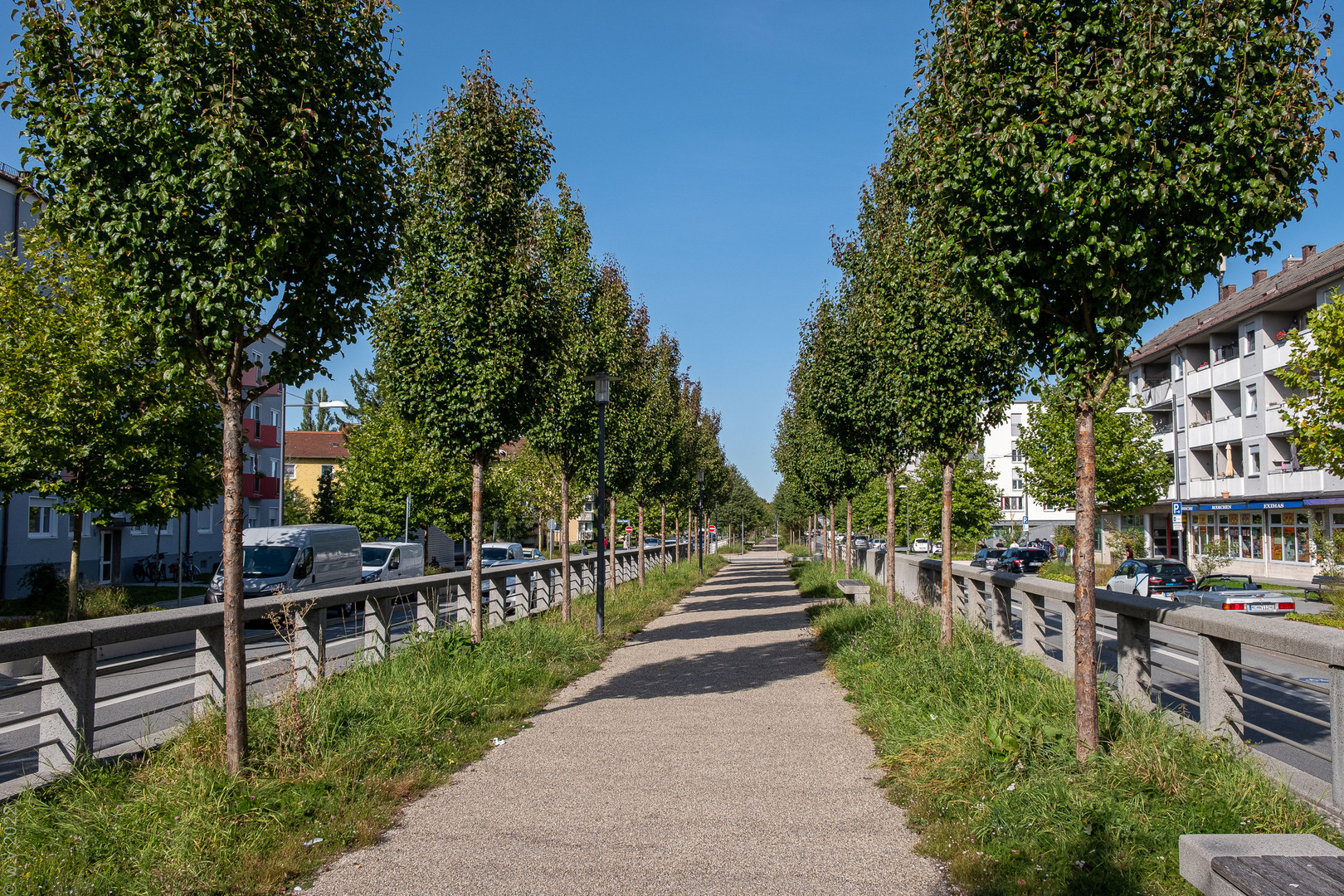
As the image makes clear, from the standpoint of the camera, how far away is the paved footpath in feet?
14.3

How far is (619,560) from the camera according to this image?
31.5 meters

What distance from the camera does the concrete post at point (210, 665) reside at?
6555 mm

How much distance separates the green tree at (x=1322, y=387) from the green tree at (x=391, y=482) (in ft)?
99.8

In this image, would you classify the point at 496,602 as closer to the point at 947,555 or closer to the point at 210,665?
the point at 947,555

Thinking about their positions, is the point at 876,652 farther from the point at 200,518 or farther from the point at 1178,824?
the point at 200,518

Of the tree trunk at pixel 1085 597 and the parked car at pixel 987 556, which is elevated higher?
the tree trunk at pixel 1085 597

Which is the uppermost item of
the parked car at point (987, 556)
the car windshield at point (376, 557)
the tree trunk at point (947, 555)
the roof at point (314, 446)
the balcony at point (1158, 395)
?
the balcony at point (1158, 395)

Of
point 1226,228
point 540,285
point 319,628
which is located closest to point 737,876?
point 1226,228

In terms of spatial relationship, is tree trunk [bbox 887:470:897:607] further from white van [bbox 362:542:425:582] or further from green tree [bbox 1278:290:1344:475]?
white van [bbox 362:542:425:582]

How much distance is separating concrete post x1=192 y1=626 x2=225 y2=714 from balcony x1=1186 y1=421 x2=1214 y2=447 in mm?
48198

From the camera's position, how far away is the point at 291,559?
66.0 feet

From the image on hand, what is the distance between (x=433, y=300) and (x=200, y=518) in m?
34.7

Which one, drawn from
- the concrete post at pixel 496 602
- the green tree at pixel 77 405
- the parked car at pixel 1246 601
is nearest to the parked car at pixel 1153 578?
the parked car at pixel 1246 601

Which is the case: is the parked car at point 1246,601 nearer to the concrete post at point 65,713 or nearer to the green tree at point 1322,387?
the green tree at point 1322,387
